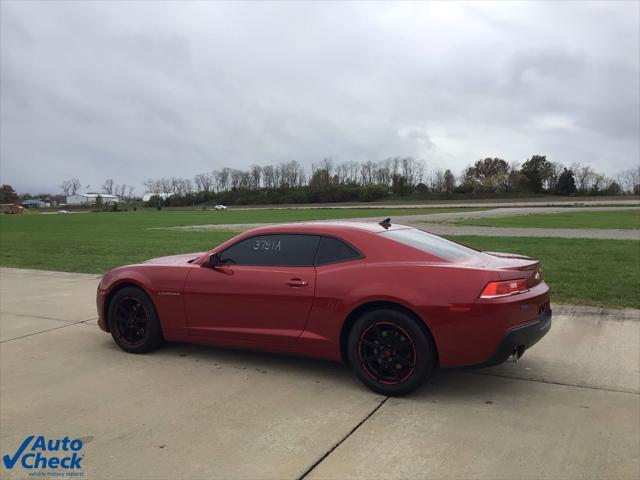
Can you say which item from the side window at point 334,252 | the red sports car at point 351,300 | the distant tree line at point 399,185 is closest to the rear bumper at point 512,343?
the red sports car at point 351,300

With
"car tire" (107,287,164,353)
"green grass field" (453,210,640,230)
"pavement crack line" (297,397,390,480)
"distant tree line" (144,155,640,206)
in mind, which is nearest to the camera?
"pavement crack line" (297,397,390,480)

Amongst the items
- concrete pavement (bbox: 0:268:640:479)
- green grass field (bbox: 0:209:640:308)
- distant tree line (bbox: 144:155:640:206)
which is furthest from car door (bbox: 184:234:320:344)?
distant tree line (bbox: 144:155:640:206)

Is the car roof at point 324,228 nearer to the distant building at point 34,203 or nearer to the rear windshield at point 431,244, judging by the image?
the rear windshield at point 431,244

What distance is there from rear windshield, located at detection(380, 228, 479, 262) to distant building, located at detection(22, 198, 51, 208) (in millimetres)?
173551

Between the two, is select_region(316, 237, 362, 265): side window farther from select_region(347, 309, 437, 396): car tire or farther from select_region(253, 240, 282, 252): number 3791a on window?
select_region(347, 309, 437, 396): car tire

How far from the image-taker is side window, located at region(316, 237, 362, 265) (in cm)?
443

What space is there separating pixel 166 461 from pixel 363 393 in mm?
1641

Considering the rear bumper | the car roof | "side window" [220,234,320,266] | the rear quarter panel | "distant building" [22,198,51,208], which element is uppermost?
the car roof

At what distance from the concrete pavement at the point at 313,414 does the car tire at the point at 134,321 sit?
0.50ft

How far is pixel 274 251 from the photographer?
478 cm

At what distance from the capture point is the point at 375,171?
144125 mm

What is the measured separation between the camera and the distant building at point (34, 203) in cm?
15825

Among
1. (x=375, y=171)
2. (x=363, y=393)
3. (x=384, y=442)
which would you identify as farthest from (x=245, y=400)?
(x=375, y=171)

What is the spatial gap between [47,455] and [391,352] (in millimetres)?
2451
